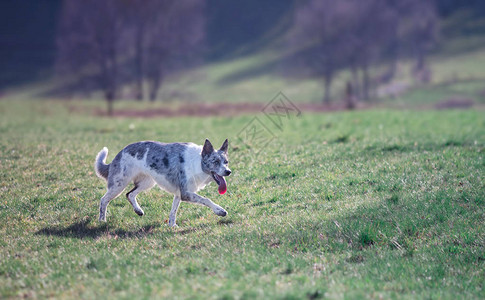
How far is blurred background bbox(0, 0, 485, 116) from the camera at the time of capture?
186ft

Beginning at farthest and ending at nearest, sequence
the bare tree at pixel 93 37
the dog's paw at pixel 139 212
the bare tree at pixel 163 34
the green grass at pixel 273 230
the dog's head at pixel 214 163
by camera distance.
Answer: the bare tree at pixel 163 34 → the bare tree at pixel 93 37 → the dog's paw at pixel 139 212 → the dog's head at pixel 214 163 → the green grass at pixel 273 230

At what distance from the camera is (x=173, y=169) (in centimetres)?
1076

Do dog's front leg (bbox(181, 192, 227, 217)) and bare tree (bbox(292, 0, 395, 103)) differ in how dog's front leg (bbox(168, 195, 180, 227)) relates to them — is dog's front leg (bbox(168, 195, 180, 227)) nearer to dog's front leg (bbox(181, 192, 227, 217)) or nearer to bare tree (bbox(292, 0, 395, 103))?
dog's front leg (bbox(181, 192, 227, 217))

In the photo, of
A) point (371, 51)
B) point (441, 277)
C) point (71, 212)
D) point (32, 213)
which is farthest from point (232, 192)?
point (371, 51)

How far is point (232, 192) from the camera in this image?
1286cm

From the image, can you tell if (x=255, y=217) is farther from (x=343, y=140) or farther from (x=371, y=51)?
(x=371, y=51)

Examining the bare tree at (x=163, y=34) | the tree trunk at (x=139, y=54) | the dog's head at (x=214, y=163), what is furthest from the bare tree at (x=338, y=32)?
the dog's head at (x=214, y=163)

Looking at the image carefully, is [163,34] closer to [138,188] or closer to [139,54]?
[139,54]

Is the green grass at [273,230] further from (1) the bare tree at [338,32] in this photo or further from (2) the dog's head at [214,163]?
(1) the bare tree at [338,32]

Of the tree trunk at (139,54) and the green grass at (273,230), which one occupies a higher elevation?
the tree trunk at (139,54)

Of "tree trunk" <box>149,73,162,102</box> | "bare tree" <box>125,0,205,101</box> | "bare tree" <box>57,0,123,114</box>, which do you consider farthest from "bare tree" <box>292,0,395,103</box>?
"bare tree" <box>57,0,123,114</box>

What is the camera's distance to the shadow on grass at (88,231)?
1021 cm

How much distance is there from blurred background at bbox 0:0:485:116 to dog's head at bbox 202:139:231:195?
32308 mm

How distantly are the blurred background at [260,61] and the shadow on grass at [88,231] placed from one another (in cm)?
3235
